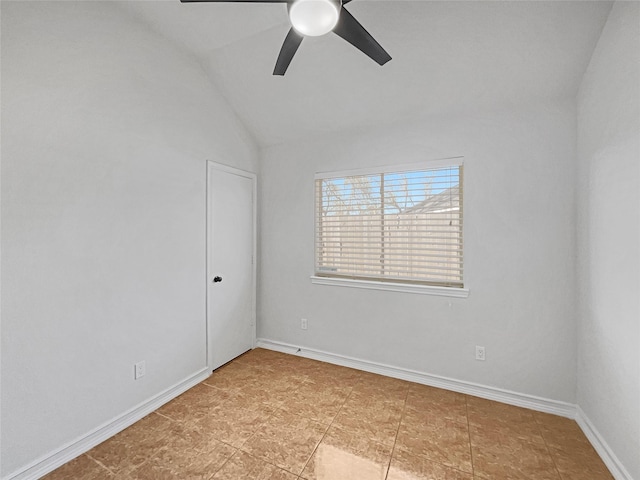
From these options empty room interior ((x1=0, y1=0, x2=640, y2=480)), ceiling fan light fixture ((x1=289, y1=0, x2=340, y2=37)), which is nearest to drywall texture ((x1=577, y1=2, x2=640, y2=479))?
empty room interior ((x1=0, y1=0, x2=640, y2=480))

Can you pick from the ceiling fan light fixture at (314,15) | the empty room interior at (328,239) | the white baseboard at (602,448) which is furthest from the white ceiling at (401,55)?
the white baseboard at (602,448)

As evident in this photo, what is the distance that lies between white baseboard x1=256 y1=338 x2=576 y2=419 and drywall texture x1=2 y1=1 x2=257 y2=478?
1184mm

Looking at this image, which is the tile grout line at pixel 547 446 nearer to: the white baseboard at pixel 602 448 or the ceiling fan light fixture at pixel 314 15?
the white baseboard at pixel 602 448

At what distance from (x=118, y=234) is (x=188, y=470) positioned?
5.28 feet

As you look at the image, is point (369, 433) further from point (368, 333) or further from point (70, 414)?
point (70, 414)

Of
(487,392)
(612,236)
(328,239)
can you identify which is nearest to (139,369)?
(328,239)

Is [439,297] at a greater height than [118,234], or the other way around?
[118,234]

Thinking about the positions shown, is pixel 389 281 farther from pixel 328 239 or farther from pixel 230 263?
pixel 230 263

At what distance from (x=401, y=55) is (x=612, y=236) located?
6.24ft

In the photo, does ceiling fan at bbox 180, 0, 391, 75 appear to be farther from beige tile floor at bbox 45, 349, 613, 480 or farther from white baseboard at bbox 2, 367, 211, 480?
white baseboard at bbox 2, 367, 211, 480

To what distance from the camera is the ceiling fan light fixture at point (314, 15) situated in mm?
1231

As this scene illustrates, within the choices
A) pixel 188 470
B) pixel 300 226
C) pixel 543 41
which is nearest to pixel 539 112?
pixel 543 41

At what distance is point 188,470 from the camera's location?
1.70 m

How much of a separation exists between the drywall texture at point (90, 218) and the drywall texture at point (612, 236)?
3066 millimetres
